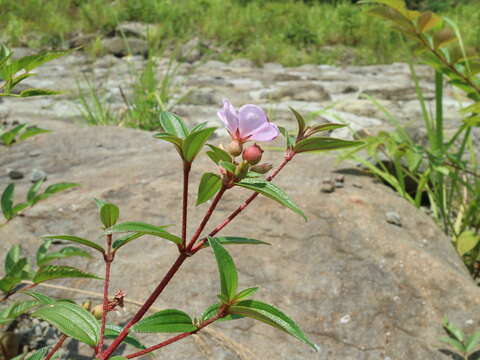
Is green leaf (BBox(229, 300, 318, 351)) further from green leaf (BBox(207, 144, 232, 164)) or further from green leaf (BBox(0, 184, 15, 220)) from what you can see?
green leaf (BBox(0, 184, 15, 220))

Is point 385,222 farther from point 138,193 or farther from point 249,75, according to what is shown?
point 249,75

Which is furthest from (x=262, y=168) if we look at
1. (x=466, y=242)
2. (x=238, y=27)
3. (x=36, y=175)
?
(x=238, y=27)

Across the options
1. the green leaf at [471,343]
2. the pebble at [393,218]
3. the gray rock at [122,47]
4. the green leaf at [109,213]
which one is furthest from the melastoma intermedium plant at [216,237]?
the gray rock at [122,47]

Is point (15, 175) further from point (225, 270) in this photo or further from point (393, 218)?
point (225, 270)

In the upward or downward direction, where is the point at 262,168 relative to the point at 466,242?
upward

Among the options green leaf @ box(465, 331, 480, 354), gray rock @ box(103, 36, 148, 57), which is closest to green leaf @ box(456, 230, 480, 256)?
green leaf @ box(465, 331, 480, 354)
